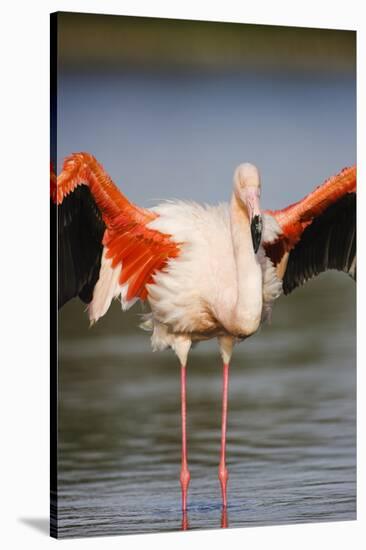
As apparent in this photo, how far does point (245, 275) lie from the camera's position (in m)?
9.56

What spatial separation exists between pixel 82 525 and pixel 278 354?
152 cm

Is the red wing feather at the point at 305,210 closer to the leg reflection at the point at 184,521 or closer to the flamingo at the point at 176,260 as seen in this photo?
the flamingo at the point at 176,260

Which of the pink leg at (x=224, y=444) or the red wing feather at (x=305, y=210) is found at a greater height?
the red wing feather at (x=305, y=210)

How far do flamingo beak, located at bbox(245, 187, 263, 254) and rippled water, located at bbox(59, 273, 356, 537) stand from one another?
0.61 m

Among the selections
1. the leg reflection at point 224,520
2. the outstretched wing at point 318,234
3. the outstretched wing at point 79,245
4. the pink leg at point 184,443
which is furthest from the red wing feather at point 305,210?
the leg reflection at point 224,520

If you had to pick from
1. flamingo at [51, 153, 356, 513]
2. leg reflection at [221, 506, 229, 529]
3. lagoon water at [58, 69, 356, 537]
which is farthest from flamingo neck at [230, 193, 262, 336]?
leg reflection at [221, 506, 229, 529]

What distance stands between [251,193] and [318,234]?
29.8 inches

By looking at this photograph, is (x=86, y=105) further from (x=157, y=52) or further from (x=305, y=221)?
(x=305, y=221)

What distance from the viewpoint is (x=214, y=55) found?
9812mm

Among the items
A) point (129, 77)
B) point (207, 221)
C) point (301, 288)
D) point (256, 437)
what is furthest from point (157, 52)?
point (256, 437)

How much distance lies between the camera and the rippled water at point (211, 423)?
9.40 meters

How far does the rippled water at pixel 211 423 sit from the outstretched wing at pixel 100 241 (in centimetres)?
12

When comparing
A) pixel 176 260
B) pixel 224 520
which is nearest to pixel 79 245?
pixel 176 260

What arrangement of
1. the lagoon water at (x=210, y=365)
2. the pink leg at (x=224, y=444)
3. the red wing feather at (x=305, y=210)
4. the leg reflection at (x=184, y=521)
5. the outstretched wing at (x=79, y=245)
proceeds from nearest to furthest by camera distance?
the outstretched wing at (x=79, y=245) → the lagoon water at (x=210, y=365) → the leg reflection at (x=184, y=521) → the pink leg at (x=224, y=444) → the red wing feather at (x=305, y=210)
